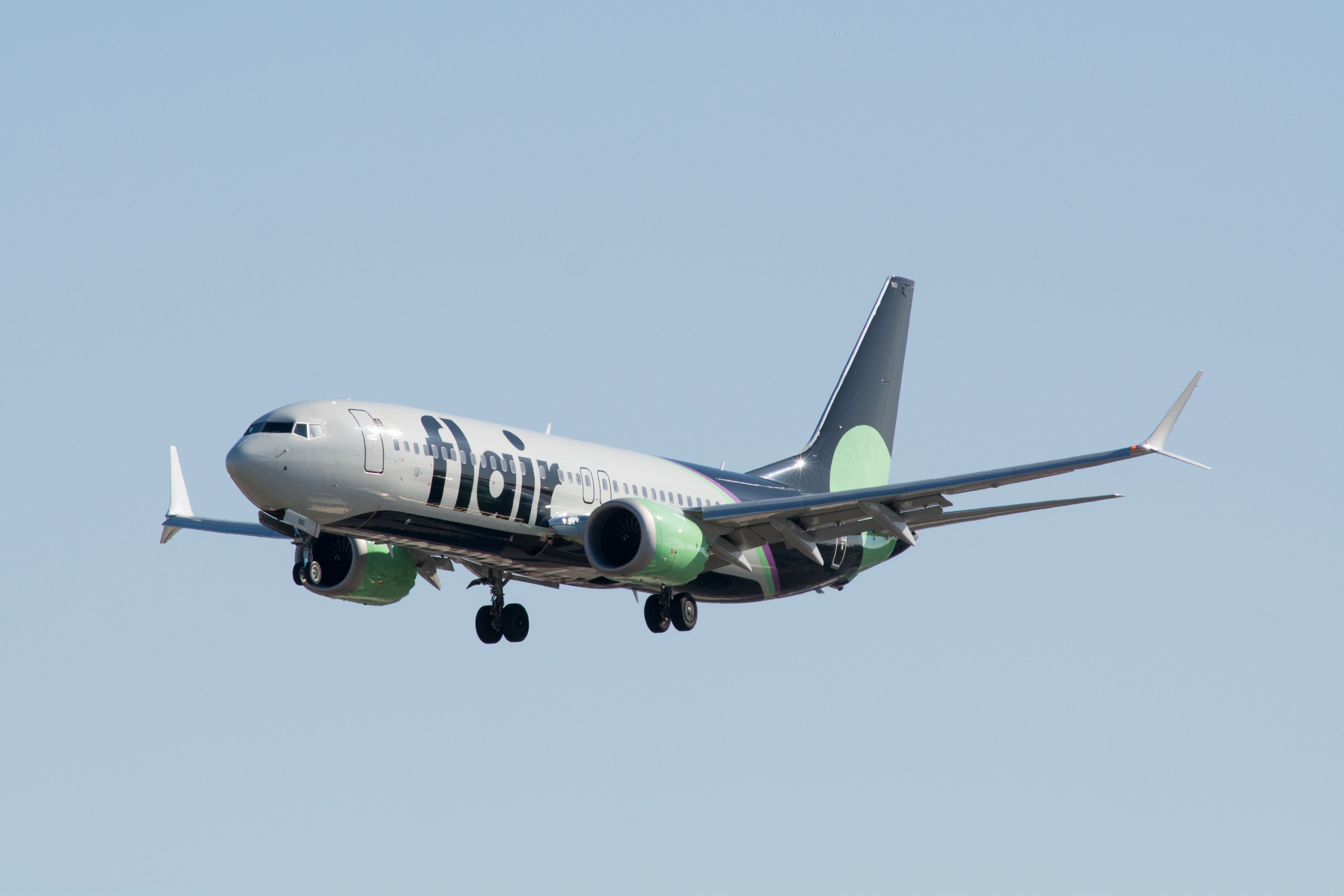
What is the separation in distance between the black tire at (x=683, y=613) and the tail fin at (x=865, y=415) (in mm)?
8966

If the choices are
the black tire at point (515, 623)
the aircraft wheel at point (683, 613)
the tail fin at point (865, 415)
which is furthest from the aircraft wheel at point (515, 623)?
the tail fin at point (865, 415)

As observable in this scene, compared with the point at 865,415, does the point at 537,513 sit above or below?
below

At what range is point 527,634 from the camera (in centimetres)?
4794

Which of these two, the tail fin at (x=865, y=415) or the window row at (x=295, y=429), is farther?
the tail fin at (x=865, y=415)

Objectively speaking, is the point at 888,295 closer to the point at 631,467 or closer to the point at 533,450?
the point at 631,467

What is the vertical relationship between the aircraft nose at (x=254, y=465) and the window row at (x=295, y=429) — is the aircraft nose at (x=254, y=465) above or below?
below

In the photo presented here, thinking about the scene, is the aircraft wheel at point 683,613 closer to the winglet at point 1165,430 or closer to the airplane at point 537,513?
the airplane at point 537,513

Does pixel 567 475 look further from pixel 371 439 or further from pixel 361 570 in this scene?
pixel 361 570

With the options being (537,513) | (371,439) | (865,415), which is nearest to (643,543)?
(537,513)

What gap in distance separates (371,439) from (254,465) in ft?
8.81

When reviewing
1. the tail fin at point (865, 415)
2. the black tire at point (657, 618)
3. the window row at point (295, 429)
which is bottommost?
the black tire at point (657, 618)

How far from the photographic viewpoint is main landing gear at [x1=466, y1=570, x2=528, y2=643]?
47.6 meters

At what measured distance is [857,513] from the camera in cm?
4316

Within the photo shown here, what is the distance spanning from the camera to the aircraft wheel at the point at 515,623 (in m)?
47.7
